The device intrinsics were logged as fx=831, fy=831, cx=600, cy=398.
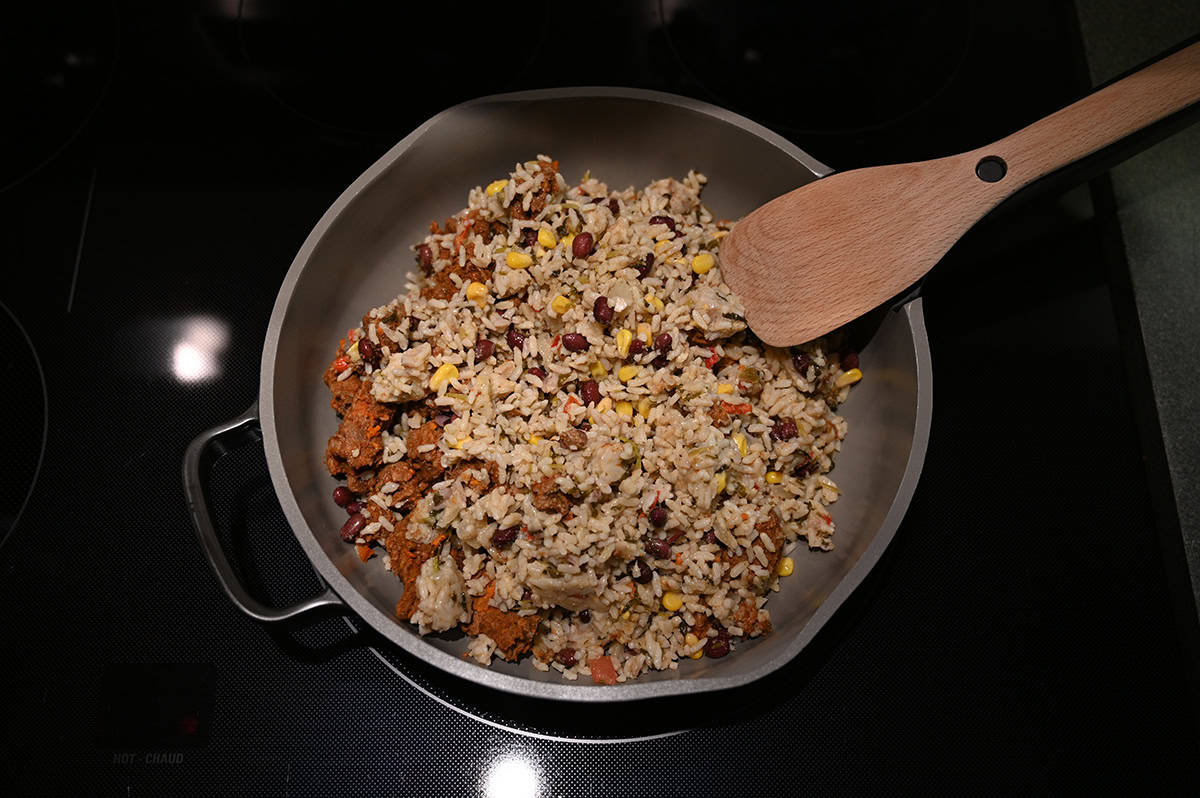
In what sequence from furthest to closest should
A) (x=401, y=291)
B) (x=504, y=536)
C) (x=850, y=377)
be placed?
(x=401, y=291)
(x=850, y=377)
(x=504, y=536)

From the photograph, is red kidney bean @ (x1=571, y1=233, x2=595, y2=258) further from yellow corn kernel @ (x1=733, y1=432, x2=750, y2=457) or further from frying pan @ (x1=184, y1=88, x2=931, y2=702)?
yellow corn kernel @ (x1=733, y1=432, x2=750, y2=457)

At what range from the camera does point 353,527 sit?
178 cm

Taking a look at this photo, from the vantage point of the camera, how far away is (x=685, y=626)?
1800 mm

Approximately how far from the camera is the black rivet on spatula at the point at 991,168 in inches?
69.2

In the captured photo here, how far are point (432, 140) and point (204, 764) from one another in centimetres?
146

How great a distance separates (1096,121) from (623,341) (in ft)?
3.56

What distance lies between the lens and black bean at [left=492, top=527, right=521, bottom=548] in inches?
66.2

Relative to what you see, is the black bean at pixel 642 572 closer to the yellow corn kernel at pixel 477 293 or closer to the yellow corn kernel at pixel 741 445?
the yellow corn kernel at pixel 741 445

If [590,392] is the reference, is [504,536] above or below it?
below

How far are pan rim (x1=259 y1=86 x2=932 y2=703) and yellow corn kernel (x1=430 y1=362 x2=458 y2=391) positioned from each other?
12.9 inches

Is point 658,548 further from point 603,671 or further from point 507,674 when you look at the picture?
point 507,674

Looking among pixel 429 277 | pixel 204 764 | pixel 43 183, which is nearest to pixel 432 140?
pixel 429 277

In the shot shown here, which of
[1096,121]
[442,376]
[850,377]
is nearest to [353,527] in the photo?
[442,376]

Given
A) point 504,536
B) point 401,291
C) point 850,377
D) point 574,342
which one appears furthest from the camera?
point 401,291
